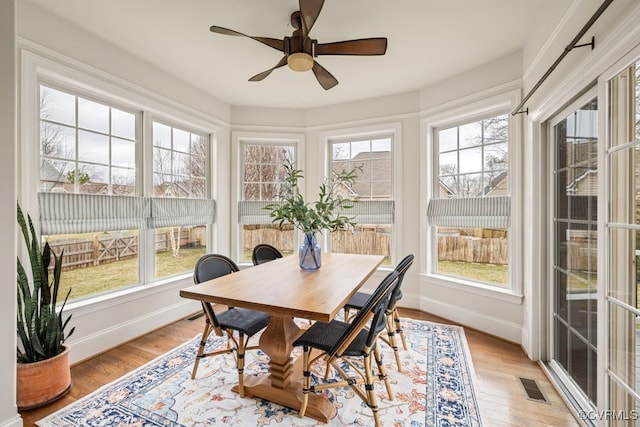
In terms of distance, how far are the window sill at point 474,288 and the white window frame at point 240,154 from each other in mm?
2300

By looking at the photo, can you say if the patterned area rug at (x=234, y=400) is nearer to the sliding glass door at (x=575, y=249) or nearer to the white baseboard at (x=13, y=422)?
the white baseboard at (x=13, y=422)

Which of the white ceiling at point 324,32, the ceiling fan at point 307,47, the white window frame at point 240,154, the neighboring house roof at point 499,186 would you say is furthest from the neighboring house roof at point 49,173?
the neighboring house roof at point 499,186

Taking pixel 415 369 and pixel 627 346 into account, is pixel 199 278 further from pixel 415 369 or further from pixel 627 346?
pixel 627 346

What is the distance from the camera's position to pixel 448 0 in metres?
2.11

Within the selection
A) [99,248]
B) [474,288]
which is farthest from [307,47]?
[474,288]

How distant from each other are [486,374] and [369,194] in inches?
95.8

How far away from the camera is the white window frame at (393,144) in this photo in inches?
150

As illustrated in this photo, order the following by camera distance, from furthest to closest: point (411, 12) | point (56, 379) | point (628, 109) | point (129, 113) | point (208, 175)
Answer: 1. point (208, 175)
2. point (129, 113)
3. point (411, 12)
4. point (56, 379)
5. point (628, 109)

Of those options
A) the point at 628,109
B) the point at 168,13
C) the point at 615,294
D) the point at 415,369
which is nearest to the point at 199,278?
the point at 415,369

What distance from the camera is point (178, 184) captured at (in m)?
3.58

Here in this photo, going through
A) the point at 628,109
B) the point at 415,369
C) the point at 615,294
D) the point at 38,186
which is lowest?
the point at 415,369

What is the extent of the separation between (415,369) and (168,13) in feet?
10.9

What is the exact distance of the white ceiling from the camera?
218 centimetres

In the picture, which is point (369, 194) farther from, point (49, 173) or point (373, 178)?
point (49, 173)
